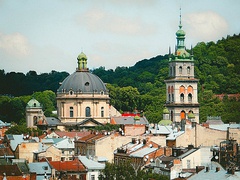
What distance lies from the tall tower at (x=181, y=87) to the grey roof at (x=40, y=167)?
83970mm

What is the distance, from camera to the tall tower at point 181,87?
178 metres

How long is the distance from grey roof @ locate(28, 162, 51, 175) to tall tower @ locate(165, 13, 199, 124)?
83970 mm

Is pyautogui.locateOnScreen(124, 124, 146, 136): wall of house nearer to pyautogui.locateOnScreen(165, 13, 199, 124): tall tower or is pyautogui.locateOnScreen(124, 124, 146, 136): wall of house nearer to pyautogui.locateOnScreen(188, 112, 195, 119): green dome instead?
pyautogui.locateOnScreen(188, 112, 195, 119): green dome

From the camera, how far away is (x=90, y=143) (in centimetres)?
11688

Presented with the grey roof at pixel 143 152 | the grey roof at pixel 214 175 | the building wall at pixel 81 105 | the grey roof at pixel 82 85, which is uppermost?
the grey roof at pixel 82 85

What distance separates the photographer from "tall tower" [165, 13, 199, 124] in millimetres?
178125

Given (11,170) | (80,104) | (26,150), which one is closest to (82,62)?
(80,104)

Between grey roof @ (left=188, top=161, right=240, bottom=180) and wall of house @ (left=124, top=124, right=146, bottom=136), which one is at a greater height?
wall of house @ (left=124, top=124, right=146, bottom=136)

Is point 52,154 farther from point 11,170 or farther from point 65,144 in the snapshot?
point 11,170

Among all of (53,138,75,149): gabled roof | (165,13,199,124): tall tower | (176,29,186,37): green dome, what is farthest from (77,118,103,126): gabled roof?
(53,138,75,149): gabled roof

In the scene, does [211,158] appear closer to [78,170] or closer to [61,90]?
[78,170]

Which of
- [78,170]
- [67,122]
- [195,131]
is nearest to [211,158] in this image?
[78,170]

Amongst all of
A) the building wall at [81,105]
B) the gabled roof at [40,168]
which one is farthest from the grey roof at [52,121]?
the gabled roof at [40,168]

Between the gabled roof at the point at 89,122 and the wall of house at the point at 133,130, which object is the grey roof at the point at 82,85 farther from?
the wall of house at the point at 133,130
